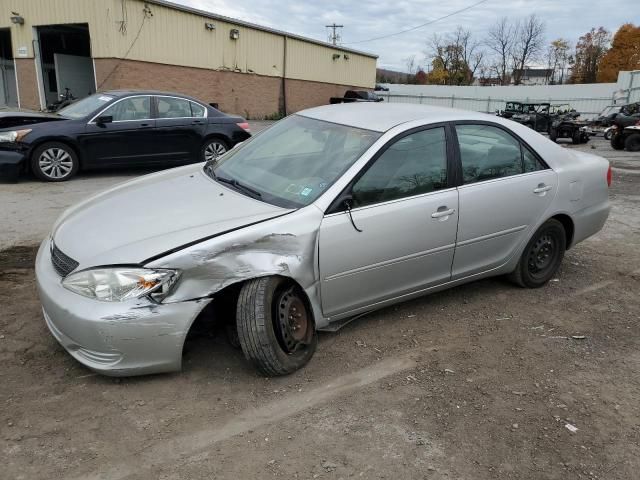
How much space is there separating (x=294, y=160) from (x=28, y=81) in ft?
61.5

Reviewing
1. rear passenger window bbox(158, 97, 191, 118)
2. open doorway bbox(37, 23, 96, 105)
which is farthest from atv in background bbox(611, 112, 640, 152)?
open doorway bbox(37, 23, 96, 105)

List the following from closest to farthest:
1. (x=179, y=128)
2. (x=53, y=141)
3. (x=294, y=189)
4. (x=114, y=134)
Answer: (x=294, y=189), (x=53, y=141), (x=114, y=134), (x=179, y=128)

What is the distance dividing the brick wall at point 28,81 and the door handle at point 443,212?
62.2ft

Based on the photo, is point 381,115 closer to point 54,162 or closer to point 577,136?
point 54,162

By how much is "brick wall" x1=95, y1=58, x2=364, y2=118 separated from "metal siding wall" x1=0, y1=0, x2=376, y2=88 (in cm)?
28

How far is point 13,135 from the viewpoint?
26.4ft

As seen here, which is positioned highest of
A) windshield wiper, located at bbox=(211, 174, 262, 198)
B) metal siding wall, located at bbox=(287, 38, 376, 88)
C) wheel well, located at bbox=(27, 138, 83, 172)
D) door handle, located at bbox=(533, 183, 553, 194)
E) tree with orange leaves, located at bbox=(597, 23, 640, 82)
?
tree with orange leaves, located at bbox=(597, 23, 640, 82)

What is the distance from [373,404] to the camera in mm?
3084

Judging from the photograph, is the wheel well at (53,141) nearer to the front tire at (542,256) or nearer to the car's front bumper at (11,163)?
the car's front bumper at (11,163)

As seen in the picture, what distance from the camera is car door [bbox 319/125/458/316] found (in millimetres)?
3424

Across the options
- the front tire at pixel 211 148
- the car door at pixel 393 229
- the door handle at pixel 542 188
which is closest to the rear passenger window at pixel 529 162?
the door handle at pixel 542 188

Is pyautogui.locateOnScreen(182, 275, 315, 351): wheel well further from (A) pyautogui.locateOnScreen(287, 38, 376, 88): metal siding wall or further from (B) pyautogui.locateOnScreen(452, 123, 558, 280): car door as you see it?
(A) pyautogui.locateOnScreen(287, 38, 376, 88): metal siding wall

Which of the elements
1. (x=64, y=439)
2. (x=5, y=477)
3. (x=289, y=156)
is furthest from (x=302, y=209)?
(x=5, y=477)

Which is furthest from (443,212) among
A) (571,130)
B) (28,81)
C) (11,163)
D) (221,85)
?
(221,85)
